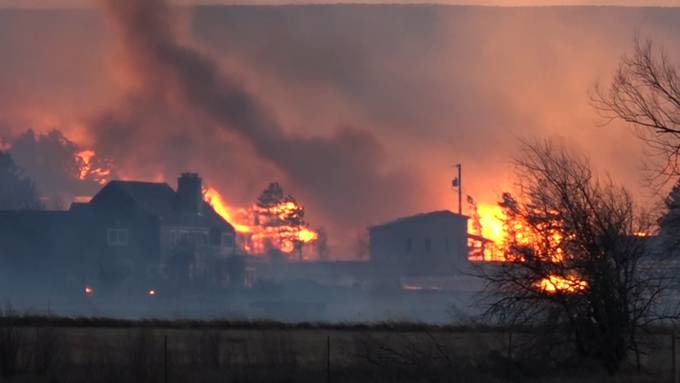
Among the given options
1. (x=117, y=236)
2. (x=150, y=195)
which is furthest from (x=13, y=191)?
(x=117, y=236)

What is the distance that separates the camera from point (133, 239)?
4284 inches

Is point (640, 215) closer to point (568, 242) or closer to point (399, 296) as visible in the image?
point (568, 242)

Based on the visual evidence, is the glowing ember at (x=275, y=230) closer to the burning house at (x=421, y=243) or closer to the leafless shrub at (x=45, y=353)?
the burning house at (x=421, y=243)

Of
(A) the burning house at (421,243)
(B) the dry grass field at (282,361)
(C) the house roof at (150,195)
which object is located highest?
(C) the house roof at (150,195)

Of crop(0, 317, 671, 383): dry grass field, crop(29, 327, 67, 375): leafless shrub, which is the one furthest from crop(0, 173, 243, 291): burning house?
crop(29, 327, 67, 375): leafless shrub

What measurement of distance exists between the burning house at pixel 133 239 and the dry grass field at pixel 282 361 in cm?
6753

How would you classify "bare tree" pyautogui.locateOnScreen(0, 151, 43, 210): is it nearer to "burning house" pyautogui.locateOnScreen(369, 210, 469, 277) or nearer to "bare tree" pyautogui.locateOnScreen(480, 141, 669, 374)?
"burning house" pyautogui.locateOnScreen(369, 210, 469, 277)

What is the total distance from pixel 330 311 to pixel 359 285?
12609 millimetres

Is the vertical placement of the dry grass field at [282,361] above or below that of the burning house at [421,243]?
below

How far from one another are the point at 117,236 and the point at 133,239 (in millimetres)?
1224

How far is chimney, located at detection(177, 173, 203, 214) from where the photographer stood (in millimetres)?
111312

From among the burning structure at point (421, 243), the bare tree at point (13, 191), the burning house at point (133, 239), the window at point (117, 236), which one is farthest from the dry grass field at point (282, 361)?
the bare tree at point (13, 191)

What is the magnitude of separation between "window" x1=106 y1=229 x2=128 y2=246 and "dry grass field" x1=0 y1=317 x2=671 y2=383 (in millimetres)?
71062

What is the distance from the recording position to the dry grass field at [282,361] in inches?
1238
